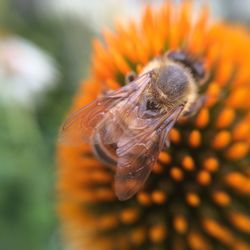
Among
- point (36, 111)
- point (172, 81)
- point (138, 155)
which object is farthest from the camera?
point (36, 111)

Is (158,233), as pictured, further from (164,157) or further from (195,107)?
(195,107)

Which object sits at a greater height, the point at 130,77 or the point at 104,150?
the point at 130,77

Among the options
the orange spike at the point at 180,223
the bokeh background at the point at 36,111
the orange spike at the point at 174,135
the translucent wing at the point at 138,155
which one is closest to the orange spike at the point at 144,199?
the orange spike at the point at 180,223

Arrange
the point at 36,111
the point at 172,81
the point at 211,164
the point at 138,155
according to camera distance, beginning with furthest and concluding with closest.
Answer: the point at 36,111
the point at 211,164
the point at 172,81
the point at 138,155

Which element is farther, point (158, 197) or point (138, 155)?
point (158, 197)

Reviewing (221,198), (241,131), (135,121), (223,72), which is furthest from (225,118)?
(135,121)

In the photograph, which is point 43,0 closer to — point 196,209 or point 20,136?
point 20,136

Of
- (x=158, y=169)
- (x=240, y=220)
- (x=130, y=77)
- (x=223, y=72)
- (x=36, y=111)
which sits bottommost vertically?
(x=240, y=220)
